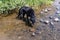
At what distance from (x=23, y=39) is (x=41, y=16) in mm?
1657

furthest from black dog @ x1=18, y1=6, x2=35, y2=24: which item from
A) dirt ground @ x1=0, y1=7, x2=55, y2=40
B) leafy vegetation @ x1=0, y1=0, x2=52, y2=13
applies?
leafy vegetation @ x1=0, y1=0, x2=52, y2=13

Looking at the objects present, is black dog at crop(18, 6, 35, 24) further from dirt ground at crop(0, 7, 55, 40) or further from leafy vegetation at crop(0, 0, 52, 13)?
leafy vegetation at crop(0, 0, 52, 13)

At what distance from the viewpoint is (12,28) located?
221 inches

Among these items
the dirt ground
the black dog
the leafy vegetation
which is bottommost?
the dirt ground

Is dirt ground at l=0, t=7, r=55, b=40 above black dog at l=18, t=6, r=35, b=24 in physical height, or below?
below

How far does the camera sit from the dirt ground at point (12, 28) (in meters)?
5.25

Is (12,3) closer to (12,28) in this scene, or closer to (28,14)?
(28,14)

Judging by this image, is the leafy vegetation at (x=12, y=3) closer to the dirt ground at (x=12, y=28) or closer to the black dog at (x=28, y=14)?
the dirt ground at (x=12, y=28)

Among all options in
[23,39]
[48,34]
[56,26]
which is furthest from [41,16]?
[23,39]

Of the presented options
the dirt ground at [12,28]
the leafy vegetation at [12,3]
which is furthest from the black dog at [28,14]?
the leafy vegetation at [12,3]

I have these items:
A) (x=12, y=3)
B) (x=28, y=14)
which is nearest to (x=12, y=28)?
(x=28, y=14)

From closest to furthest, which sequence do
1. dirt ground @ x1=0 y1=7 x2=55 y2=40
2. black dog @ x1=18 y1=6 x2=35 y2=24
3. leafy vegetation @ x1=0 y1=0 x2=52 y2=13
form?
dirt ground @ x1=0 y1=7 x2=55 y2=40 < black dog @ x1=18 y1=6 x2=35 y2=24 < leafy vegetation @ x1=0 y1=0 x2=52 y2=13

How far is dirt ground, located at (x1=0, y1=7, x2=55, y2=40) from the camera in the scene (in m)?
5.25

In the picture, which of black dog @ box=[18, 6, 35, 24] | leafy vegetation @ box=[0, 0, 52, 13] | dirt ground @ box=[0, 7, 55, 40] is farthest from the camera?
leafy vegetation @ box=[0, 0, 52, 13]
